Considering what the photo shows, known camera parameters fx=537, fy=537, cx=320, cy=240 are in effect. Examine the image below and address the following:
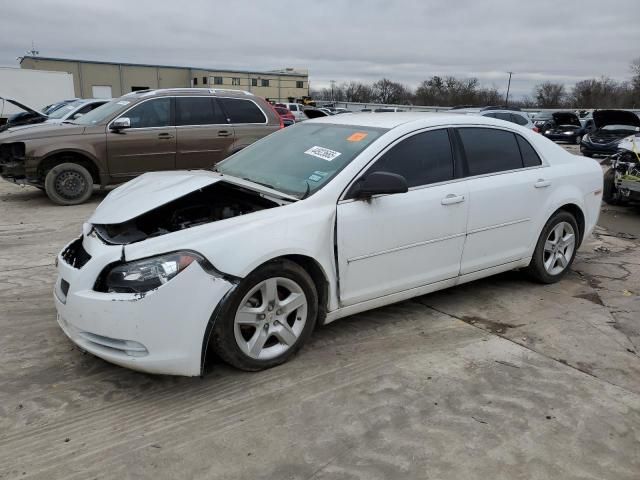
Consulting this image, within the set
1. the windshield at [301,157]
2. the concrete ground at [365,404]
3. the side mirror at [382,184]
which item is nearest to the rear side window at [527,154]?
the concrete ground at [365,404]

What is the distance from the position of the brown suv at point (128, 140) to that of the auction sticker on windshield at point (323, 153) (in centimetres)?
544

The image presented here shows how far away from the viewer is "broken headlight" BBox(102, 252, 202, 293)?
292 cm

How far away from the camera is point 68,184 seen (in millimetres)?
8477

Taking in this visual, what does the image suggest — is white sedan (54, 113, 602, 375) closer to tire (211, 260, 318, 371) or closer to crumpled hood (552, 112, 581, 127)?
tire (211, 260, 318, 371)

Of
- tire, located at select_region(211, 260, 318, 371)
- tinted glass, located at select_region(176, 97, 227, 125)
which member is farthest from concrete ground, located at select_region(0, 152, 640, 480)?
tinted glass, located at select_region(176, 97, 227, 125)

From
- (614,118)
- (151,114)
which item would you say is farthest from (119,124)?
(614,118)

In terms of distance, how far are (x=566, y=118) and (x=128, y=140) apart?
2403 cm

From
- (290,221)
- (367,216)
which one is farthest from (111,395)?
(367,216)

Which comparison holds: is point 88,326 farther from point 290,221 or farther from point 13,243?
point 13,243

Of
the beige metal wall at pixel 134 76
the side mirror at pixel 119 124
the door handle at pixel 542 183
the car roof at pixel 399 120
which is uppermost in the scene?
the beige metal wall at pixel 134 76

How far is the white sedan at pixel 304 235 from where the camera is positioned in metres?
2.97

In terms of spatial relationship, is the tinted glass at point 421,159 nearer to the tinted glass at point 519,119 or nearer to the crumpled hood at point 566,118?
the tinted glass at point 519,119

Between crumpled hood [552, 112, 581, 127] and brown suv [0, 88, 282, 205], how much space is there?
2162 centimetres

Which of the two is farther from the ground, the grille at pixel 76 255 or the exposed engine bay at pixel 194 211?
the exposed engine bay at pixel 194 211
